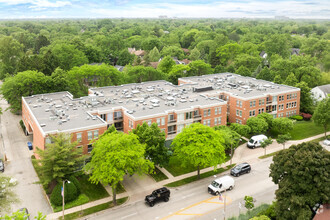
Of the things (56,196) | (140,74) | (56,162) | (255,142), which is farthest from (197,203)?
(140,74)

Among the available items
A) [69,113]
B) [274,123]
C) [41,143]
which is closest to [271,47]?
[274,123]

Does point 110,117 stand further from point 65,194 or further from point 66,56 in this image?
point 66,56

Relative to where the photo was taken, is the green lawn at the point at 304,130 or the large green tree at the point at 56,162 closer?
the large green tree at the point at 56,162

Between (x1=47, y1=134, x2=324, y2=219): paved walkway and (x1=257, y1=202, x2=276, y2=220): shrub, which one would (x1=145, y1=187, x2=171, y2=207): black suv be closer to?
(x1=47, y1=134, x2=324, y2=219): paved walkway

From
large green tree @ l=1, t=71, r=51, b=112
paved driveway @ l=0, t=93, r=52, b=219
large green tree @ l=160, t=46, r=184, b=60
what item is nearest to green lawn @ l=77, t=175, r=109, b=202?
paved driveway @ l=0, t=93, r=52, b=219

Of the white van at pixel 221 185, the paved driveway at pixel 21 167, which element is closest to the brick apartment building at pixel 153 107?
the paved driveway at pixel 21 167

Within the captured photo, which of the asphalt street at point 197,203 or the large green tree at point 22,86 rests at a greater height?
the large green tree at point 22,86

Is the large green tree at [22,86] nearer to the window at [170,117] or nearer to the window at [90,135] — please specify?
the window at [90,135]

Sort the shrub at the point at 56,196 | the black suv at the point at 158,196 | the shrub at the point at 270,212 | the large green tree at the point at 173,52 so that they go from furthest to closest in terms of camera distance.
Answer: the large green tree at the point at 173,52, the black suv at the point at 158,196, the shrub at the point at 56,196, the shrub at the point at 270,212
